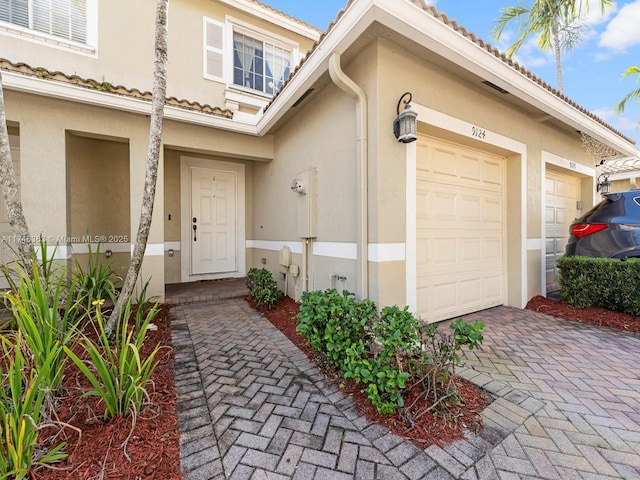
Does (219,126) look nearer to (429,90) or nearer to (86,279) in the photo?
(86,279)

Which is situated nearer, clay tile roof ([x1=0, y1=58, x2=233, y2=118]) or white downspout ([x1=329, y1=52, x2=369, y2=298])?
white downspout ([x1=329, y1=52, x2=369, y2=298])

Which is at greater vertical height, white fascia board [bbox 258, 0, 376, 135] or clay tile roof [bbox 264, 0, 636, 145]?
clay tile roof [bbox 264, 0, 636, 145]

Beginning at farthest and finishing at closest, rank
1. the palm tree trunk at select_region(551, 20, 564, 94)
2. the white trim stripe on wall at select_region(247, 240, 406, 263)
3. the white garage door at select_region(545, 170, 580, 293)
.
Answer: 1. the palm tree trunk at select_region(551, 20, 564, 94)
2. the white garage door at select_region(545, 170, 580, 293)
3. the white trim stripe on wall at select_region(247, 240, 406, 263)

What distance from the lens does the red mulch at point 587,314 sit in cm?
378

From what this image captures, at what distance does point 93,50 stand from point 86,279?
4872mm

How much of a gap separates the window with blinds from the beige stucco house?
3cm

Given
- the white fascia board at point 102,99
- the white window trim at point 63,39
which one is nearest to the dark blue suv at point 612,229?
the white fascia board at point 102,99

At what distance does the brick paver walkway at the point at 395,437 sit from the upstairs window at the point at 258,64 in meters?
6.31

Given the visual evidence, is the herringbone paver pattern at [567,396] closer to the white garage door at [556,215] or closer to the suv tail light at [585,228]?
the suv tail light at [585,228]

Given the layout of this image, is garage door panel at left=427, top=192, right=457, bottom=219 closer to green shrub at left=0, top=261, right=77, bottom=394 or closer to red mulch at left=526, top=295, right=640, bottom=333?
red mulch at left=526, top=295, right=640, bottom=333

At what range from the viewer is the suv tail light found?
4375 mm

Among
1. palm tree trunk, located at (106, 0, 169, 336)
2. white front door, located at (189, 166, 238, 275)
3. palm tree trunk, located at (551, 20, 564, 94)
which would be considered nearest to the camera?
palm tree trunk, located at (106, 0, 169, 336)

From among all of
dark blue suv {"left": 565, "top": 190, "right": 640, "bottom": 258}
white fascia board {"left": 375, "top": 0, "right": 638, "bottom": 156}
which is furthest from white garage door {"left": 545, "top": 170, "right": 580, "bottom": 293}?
white fascia board {"left": 375, "top": 0, "right": 638, "bottom": 156}

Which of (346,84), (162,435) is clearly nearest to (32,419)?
(162,435)
